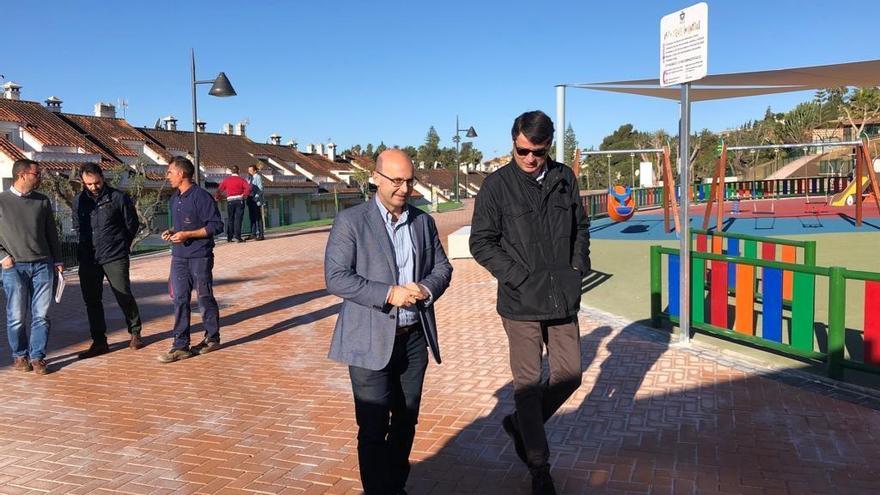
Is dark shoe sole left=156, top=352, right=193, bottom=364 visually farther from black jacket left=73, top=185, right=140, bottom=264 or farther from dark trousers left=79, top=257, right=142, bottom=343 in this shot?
black jacket left=73, top=185, right=140, bottom=264

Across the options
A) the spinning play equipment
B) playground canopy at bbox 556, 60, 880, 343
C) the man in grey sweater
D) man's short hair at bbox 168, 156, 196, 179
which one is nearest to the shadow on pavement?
playground canopy at bbox 556, 60, 880, 343

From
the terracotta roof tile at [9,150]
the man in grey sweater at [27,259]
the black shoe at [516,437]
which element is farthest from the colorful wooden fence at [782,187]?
the black shoe at [516,437]

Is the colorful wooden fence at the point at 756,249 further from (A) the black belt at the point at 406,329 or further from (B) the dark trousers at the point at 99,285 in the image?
(B) the dark trousers at the point at 99,285

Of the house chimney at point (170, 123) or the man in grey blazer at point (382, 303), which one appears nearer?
the man in grey blazer at point (382, 303)

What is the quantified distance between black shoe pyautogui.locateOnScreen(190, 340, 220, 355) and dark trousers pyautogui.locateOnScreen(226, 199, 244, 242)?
10711 millimetres

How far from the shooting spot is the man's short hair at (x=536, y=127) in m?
3.27

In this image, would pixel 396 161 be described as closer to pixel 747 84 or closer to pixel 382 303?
pixel 382 303

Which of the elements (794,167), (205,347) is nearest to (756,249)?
(205,347)

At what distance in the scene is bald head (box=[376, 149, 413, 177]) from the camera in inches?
119

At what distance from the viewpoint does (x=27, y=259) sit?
5723mm

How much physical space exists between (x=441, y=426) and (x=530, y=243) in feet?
5.37

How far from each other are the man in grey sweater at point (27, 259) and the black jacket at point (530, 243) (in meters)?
4.22

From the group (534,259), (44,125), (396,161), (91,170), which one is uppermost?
(44,125)

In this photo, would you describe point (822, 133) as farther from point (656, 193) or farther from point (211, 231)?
point (211, 231)
